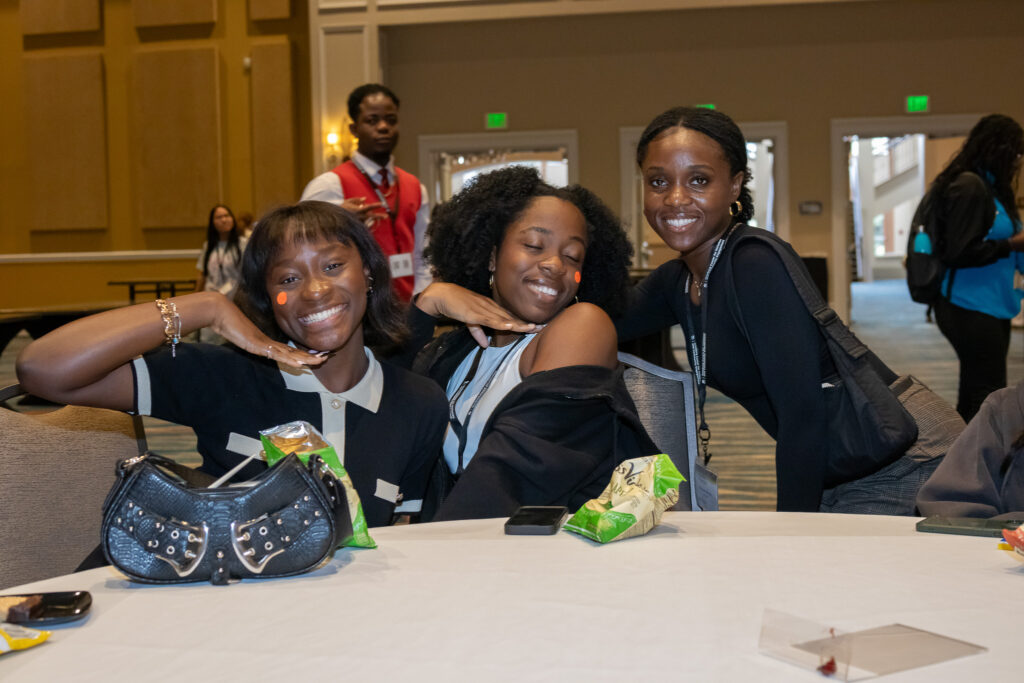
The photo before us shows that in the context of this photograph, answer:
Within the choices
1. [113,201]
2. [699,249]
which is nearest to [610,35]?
[113,201]

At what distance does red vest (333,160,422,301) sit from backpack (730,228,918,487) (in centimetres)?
242

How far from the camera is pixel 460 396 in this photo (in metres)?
2.34

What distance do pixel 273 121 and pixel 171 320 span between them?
33.7 feet

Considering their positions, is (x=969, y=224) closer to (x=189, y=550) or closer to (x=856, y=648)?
(x=856, y=648)

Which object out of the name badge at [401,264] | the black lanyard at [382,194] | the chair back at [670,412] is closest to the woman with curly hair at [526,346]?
the chair back at [670,412]

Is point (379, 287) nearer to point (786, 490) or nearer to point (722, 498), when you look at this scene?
point (786, 490)

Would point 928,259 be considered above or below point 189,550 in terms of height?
above

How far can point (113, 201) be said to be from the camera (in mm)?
12250

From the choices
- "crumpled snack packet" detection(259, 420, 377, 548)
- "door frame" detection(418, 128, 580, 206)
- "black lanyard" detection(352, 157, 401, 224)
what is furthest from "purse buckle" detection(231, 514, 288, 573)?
"door frame" detection(418, 128, 580, 206)

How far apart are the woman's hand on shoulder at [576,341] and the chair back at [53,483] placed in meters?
0.86

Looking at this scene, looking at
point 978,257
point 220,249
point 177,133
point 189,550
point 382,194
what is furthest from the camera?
point 177,133

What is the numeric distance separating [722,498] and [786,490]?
7.11ft

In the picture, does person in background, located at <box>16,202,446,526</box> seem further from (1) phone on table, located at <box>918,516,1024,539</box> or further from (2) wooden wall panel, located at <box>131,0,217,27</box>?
(2) wooden wall panel, located at <box>131,0,217,27</box>

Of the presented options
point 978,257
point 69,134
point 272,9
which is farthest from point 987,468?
point 69,134
